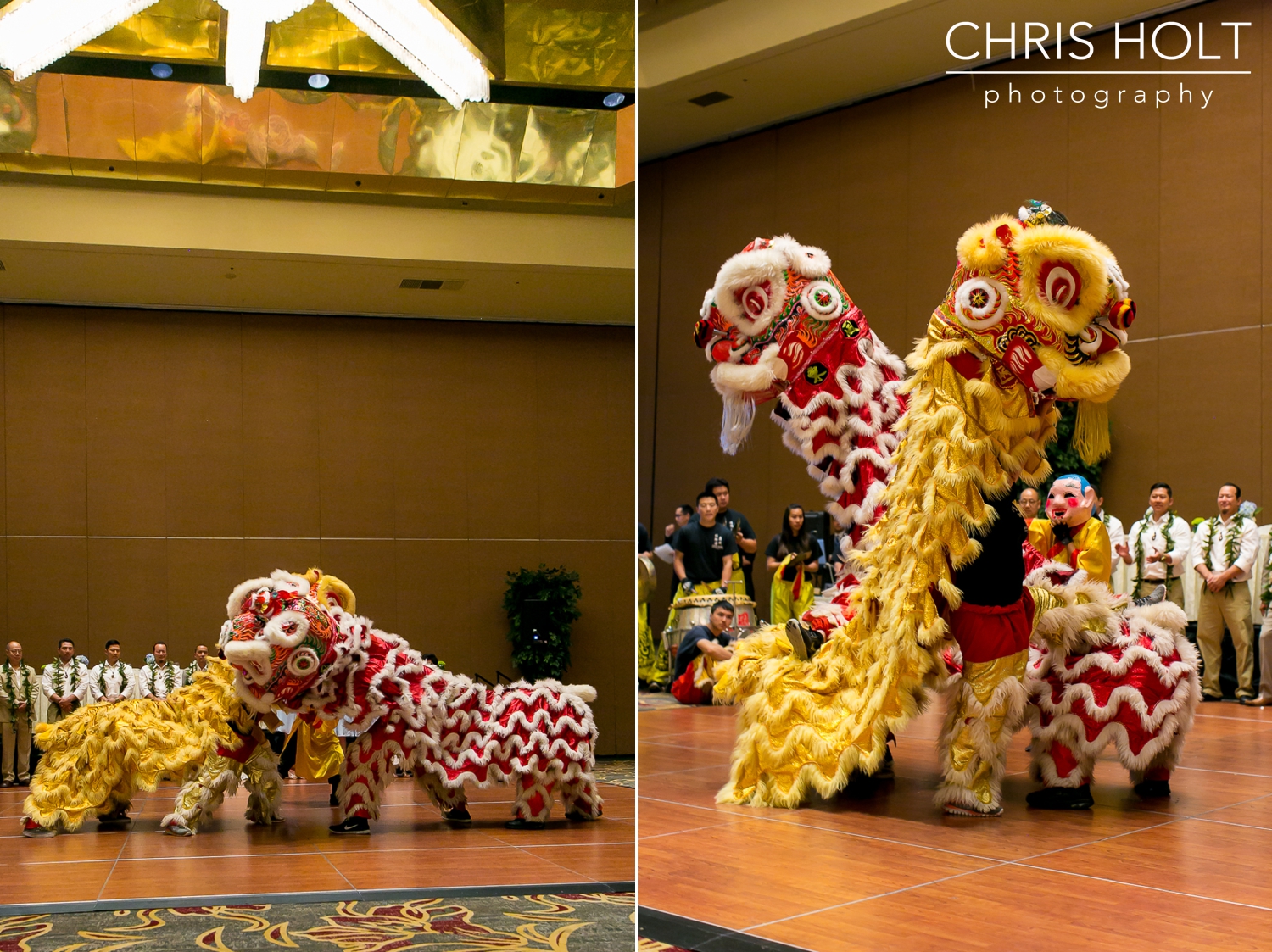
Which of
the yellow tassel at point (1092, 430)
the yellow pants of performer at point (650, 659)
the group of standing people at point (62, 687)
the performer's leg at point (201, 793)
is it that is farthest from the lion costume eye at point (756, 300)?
the yellow pants of performer at point (650, 659)

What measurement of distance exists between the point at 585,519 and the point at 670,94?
21.0 ft

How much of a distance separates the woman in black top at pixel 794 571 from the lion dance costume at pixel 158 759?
4.65 metres

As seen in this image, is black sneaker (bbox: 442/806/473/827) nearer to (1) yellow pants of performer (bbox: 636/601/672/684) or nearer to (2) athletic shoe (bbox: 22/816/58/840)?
(2) athletic shoe (bbox: 22/816/58/840)

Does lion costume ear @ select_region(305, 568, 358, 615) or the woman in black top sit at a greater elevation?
lion costume ear @ select_region(305, 568, 358, 615)

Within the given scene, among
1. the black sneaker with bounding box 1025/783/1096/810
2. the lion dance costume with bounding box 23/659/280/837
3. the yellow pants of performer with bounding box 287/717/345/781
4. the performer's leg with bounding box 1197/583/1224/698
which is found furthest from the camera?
the performer's leg with bounding box 1197/583/1224/698

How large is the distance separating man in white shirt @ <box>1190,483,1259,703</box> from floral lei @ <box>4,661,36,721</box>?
20.8 ft

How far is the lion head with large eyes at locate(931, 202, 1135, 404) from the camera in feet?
10.3

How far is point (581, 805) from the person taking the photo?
294 centimetres

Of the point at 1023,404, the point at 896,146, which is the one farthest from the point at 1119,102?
the point at 1023,404

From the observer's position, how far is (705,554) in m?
7.49

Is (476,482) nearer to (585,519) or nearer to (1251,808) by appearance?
(585,519)

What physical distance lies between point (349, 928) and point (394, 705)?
1.41 m

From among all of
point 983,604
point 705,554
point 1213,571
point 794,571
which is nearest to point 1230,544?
point 1213,571

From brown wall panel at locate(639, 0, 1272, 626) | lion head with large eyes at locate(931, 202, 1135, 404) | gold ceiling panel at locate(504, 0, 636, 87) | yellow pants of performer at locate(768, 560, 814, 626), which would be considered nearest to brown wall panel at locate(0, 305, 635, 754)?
gold ceiling panel at locate(504, 0, 636, 87)
